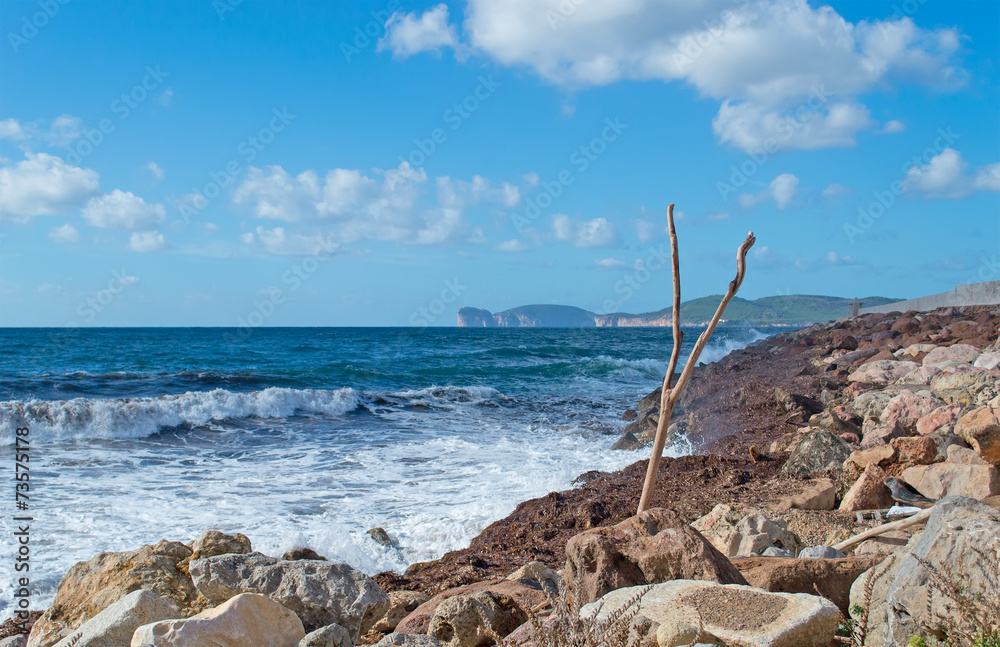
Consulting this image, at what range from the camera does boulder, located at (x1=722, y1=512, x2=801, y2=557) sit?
4.59 m

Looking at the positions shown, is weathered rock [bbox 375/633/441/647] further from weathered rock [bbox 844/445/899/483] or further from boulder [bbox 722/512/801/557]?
weathered rock [bbox 844/445/899/483]

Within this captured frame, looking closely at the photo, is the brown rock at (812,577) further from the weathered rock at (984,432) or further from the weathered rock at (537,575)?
the weathered rock at (984,432)

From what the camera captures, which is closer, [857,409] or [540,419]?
[857,409]

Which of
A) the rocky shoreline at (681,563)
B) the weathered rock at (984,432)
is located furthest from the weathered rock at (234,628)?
the weathered rock at (984,432)

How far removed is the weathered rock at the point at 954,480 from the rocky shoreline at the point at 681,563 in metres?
0.01

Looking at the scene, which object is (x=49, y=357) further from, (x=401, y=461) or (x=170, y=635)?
(x=170, y=635)

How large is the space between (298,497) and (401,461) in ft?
8.06

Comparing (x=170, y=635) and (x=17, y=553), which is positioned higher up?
(x=170, y=635)

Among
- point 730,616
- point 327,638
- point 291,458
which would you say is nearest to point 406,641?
point 327,638

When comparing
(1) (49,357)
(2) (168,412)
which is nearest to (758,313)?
(1) (49,357)

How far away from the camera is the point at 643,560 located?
11.0ft

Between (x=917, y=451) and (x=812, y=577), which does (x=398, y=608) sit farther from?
(x=917, y=451)

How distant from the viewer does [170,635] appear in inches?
116

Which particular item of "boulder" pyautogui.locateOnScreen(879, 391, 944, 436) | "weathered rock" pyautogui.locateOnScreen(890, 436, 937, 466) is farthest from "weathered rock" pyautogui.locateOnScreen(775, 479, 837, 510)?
"boulder" pyautogui.locateOnScreen(879, 391, 944, 436)
